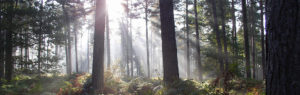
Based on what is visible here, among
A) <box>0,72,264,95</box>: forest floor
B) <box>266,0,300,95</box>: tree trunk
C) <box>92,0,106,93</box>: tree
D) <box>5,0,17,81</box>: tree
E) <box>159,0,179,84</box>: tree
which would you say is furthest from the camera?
<box>5,0,17,81</box>: tree

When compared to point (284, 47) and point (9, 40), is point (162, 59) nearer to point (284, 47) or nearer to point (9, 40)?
point (284, 47)

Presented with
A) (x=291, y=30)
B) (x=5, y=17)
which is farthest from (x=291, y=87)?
(x=5, y=17)

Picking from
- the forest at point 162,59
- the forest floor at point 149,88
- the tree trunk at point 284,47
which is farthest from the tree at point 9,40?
the tree trunk at point 284,47

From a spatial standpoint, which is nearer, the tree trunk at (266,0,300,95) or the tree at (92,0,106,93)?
the tree trunk at (266,0,300,95)

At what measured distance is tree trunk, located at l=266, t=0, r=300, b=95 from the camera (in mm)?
2016

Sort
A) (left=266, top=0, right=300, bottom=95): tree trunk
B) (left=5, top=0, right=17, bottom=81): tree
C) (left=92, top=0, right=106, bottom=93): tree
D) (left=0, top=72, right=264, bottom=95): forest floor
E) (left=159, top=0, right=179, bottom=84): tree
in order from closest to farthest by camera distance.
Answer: (left=266, top=0, right=300, bottom=95): tree trunk
(left=0, top=72, right=264, bottom=95): forest floor
(left=159, top=0, right=179, bottom=84): tree
(left=92, top=0, right=106, bottom=93): tree
(left=5, top=0, right=17, bottom=81): tree

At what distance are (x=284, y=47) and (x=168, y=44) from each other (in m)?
5.42

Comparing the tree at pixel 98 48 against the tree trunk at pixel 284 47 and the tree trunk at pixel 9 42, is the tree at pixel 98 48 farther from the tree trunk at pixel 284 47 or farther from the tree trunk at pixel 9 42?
the tree trunk at pixel 284 47

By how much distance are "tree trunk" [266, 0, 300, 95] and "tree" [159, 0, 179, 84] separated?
5.03 m

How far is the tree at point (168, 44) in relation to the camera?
732 centimetres

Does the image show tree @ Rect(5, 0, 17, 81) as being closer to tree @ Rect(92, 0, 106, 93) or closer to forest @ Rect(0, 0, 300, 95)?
forest @ Rect(0, 0, 300, 95)

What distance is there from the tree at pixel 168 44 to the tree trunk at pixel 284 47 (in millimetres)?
5035

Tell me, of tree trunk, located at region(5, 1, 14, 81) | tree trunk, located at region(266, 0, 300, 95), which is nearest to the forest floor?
tree trunk, located at region(266, 0, 300, 95)

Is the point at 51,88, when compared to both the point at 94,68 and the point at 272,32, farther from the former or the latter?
the point at 272,32
